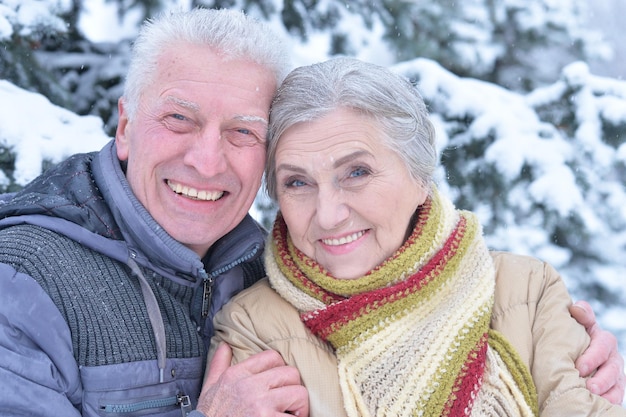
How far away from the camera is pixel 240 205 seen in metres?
2.61

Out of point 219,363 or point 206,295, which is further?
point 206,295

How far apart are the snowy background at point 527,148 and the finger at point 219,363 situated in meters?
2.19

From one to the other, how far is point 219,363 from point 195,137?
2.49ft

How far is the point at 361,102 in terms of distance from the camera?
2375mm

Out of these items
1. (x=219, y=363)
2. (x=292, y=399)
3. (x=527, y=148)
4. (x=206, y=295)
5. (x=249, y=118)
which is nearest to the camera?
(x=292, y=399)

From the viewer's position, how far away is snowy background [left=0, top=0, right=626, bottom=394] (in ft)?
15.5

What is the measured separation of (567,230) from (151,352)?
3.54 m

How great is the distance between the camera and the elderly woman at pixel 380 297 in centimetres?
231

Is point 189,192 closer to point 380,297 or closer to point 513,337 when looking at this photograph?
point 380,297

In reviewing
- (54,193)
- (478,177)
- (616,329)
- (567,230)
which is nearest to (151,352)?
(54,193)

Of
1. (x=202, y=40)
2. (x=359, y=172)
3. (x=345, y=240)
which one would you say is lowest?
(x=345, y=240)

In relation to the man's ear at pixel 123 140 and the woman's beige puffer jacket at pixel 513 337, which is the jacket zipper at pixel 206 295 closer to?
the woman's beige puffer jacket at pixel 513 337

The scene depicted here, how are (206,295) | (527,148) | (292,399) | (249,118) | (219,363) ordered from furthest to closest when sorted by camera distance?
1. (527,148)
2. (206,295)
3. (249,118)
4. (219,363)
5. (292,399)

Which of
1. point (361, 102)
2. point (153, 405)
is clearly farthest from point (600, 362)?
point (153, 405)
